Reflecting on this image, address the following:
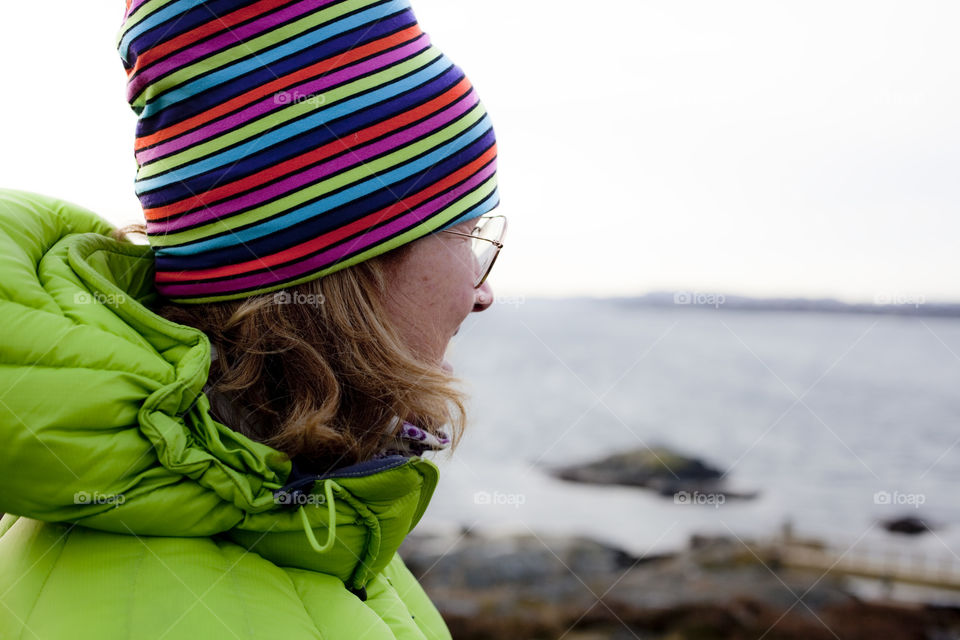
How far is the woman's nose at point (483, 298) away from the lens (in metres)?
1.79

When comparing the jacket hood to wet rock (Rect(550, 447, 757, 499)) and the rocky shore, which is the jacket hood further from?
wet rock (Rect(550, 447, 757, 499))

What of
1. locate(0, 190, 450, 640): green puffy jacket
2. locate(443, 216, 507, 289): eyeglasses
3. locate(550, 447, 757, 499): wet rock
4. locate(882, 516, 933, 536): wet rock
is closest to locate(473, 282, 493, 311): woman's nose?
locate(443, 216, 507, 289): eyeglasses

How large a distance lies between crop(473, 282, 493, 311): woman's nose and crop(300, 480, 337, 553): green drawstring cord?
2.10 ft

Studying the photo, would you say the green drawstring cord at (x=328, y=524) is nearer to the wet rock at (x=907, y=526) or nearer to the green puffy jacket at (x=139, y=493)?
the green puffy jacket at (x=139, y=493)

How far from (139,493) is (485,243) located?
37.5 inches

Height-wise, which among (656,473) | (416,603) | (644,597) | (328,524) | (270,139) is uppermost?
(270,139)

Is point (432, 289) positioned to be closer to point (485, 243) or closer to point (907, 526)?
point (485, 243)

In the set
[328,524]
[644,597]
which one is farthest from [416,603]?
[644,597]

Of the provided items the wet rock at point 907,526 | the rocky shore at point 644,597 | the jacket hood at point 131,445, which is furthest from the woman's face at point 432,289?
the wet rock at point 907,526

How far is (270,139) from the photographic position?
1.40 meters

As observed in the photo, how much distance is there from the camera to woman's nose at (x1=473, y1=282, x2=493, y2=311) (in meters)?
1.79

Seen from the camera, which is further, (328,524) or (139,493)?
(328,524)

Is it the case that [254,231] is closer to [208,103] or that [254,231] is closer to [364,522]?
[208,103]

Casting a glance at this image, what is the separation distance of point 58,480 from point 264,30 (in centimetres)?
90
